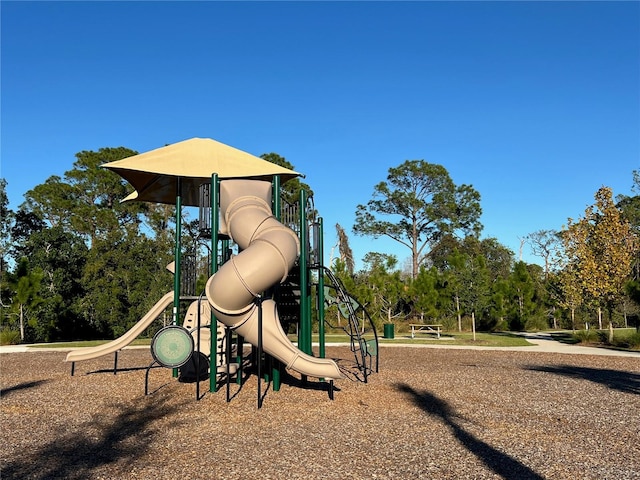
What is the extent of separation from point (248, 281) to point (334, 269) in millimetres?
23993

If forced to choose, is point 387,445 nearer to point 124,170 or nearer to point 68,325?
point 124,170

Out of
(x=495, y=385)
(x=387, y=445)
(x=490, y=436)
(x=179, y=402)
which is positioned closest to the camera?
(x=387, y=445)

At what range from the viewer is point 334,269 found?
31.0m

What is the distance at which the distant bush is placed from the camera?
22.5m

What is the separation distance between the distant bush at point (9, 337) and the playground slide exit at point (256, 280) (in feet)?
61.4

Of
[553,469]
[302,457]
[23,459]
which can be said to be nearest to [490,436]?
[553,469]

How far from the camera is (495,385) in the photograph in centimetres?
1015

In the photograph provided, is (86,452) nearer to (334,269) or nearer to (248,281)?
(248,281)

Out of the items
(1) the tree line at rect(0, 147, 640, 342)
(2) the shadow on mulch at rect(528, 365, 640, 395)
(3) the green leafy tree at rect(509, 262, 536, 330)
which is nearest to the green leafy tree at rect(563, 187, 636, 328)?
(1) the tree line at rect(0, 147, 640, 342)

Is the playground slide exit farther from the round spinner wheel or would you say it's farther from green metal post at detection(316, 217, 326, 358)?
green metal post at detection(316, 217, 326, 358)

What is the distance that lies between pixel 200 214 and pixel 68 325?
70.2 ft

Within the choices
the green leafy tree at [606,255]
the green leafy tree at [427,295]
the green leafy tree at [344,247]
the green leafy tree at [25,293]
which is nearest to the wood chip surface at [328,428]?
the green leafy tree at [606,255]

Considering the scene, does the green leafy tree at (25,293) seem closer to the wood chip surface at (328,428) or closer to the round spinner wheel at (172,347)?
the wood chip surface at (328,428)

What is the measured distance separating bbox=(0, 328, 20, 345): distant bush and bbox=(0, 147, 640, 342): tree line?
0.07 meters
